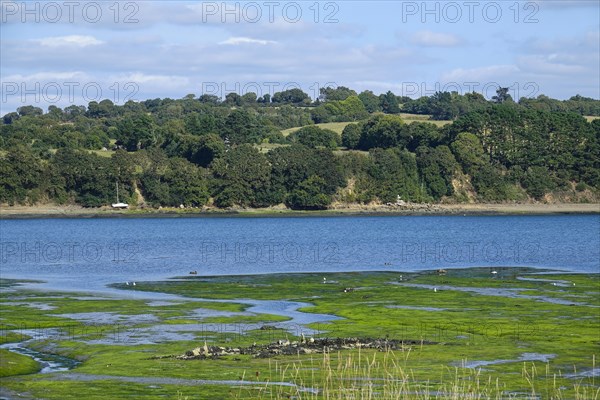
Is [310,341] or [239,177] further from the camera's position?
[239,177]

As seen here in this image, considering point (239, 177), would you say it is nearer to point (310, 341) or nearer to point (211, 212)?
point (211, 212)

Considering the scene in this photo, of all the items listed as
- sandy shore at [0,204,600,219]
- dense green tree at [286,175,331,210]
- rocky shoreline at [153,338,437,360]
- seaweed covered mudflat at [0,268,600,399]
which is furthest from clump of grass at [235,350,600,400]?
dense green tree at [286,175,331,210]

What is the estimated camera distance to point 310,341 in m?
38.7

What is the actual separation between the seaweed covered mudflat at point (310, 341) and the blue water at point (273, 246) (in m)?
14.7

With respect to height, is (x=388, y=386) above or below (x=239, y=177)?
below

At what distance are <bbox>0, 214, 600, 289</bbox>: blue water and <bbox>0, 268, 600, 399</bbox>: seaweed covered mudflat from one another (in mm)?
14711

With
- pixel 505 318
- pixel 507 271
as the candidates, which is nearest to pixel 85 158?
pixel 507 271

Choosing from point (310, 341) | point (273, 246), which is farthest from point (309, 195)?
point (310, 341)

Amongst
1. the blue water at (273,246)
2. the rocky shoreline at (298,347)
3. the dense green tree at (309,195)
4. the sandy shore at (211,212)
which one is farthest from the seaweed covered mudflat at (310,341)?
the dense green tree at (309,195)

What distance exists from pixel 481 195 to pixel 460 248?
305ft

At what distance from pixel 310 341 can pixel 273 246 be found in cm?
7454

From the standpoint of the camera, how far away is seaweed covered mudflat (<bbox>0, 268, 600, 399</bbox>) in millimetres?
30794

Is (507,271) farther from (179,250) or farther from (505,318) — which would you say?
(179,250)

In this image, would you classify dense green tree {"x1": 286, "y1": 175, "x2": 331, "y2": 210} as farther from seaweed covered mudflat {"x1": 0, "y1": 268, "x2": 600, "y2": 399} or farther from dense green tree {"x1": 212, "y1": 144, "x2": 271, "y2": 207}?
seaweed covered mudflat {"x1": 0, "y1": 268, "x2": 600, "y2": 399}
